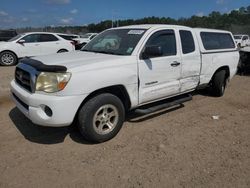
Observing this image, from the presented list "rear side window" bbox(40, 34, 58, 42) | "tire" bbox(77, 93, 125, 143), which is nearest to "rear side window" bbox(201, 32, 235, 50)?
"tire" bbox(77, 93, 125, 143)

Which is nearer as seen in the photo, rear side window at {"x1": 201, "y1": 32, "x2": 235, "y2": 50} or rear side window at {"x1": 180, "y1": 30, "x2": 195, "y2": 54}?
rear side window at {"x1": 180, "y1": 30, "x2": 195, "y2": 54}

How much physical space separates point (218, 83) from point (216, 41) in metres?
1.05

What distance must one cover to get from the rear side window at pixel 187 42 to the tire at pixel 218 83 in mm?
1478

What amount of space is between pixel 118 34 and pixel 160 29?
0.81 metres

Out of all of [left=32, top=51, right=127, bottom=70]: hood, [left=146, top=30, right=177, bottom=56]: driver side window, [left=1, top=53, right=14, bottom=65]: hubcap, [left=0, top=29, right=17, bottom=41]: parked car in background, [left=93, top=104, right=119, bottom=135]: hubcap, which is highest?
[left=0, top=29, right=17, bottom=41]: parked car in background

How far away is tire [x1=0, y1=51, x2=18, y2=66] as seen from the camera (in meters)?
12.9

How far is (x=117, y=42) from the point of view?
5098 millimetres

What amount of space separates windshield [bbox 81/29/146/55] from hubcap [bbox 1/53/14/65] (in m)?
8.75

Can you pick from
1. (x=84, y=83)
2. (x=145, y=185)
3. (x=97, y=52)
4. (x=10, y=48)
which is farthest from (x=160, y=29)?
(x=10, y=48)

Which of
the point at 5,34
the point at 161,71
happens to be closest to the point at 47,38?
the point at 5,34

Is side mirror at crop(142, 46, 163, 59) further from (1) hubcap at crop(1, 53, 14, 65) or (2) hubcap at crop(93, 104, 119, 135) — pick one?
(1) hubcap at crop(1, 53, 14, 65)

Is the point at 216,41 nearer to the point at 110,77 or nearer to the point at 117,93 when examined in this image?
the point at 117,93

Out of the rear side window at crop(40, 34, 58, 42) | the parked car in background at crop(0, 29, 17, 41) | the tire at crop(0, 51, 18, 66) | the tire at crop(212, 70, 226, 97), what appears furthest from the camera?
the parked car in background at crop(0, 29, 17, 41)

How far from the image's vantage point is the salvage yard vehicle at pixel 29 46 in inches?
509
